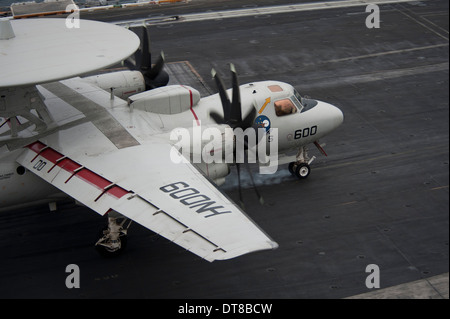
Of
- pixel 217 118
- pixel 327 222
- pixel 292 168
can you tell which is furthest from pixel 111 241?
pixel 292 168

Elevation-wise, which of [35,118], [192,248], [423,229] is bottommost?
[423,229]

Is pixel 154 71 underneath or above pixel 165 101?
above

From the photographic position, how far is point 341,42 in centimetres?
5622

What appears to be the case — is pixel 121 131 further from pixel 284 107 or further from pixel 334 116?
pixel 334 116

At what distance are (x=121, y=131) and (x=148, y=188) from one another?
207 inches

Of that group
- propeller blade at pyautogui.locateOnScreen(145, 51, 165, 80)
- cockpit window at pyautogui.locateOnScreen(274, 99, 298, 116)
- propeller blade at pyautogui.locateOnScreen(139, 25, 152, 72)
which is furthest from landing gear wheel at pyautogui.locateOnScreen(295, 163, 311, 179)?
propeller blade at pyautogui.locateOnScreen(139, 25, 152, 72)

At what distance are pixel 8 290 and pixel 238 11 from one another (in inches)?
1731

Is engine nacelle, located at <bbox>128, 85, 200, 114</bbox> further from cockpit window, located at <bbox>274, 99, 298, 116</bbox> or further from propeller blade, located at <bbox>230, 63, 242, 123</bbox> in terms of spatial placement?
cockpit window, located at <bbox>274, 99, 298, 116</bbox>

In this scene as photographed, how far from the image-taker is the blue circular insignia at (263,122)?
33000 millimetres

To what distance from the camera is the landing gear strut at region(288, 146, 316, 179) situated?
35.2 m

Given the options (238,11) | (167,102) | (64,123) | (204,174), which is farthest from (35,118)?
(238,11)

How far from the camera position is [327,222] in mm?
31344

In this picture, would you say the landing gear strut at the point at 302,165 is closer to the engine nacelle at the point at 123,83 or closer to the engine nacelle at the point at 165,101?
the engine nacelle at the point at 165,101

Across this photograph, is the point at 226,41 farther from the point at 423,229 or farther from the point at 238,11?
the point at 423,229
